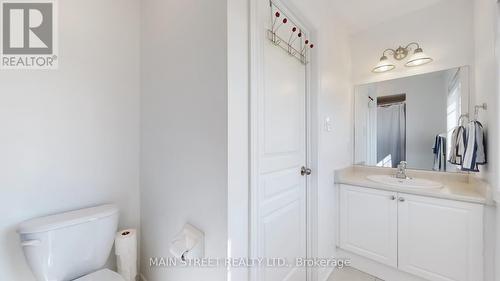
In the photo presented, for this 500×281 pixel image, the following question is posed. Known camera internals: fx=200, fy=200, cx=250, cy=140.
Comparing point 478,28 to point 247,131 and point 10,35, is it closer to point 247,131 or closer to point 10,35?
point 247,131

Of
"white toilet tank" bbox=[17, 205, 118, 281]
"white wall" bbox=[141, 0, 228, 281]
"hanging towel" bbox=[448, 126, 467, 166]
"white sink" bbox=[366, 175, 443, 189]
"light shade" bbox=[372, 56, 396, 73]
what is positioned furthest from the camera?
"light shade" bbox=[372, 56, 396, 73]

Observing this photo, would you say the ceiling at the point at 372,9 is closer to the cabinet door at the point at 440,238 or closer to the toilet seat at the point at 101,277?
the cabinet door at the point at 440,238

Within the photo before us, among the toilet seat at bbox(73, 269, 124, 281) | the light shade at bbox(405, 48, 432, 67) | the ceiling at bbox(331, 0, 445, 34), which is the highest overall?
the ceiling at bbox(331, 0, 445, 34)

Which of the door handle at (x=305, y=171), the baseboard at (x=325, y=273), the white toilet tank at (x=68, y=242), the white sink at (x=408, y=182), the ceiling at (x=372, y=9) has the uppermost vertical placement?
the ceiling at (x=372, y=9)

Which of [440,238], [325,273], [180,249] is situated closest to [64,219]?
[180,249]

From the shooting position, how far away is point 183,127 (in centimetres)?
117

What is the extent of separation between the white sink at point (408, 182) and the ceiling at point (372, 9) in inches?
67.0

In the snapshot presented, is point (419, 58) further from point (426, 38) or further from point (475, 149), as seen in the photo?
point (475, 149)

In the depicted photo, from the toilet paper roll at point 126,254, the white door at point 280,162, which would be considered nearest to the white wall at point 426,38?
Result: the white door at point 280,162

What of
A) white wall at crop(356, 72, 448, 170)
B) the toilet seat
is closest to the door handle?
white wall at crop(356, 72, 448, 170)

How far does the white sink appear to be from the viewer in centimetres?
173

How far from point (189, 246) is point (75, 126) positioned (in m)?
1.15

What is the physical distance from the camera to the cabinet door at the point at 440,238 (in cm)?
142

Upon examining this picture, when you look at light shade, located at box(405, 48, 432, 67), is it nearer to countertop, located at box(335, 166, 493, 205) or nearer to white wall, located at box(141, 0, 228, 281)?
countertop, located at box(335, 166, 493, 205)
